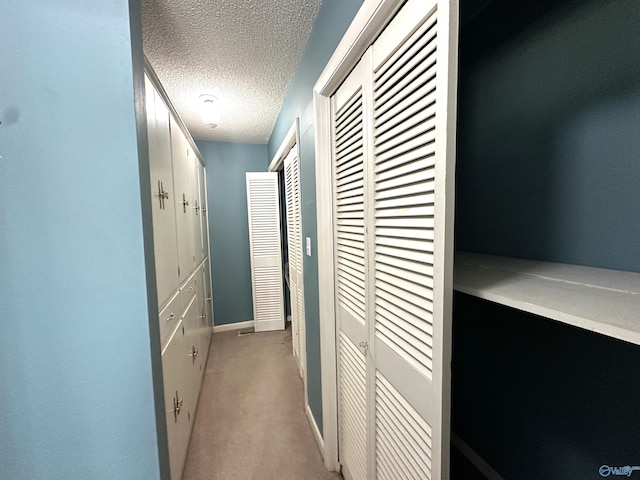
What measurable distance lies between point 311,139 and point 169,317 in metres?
1.23

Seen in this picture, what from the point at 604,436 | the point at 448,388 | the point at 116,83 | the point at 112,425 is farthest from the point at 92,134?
the point at 604,436

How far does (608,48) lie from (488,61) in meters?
0.48

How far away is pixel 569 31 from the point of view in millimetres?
862

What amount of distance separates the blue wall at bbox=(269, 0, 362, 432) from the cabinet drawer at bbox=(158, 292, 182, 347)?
2.62ft

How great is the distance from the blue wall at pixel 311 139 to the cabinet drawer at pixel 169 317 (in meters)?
0.80

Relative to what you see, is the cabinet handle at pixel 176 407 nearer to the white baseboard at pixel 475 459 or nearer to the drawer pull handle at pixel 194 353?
the drawer pull handle at pixel 194 353

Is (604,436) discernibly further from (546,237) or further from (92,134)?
(92,134)

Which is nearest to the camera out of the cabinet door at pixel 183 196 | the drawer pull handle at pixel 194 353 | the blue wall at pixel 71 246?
the blue wall at pixel 71 246

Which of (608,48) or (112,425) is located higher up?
(608,48)

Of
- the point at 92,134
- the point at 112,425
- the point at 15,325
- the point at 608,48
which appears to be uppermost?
the point at 608,48

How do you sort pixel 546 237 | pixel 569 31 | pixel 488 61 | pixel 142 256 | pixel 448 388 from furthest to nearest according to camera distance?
pixel 488 61 → pixel 546 237 → pixel 569 31 → pixel 142 256 → pixel 448 388

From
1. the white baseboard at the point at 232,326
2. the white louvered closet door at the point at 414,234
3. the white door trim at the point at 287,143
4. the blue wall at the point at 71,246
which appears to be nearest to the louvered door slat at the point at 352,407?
the white louvered closet door at the point at 414,234

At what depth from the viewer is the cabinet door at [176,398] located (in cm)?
126

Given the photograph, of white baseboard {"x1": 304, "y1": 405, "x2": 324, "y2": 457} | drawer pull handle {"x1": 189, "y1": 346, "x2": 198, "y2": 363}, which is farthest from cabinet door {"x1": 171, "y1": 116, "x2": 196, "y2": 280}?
Answer: white baseboard {"x1": 304, "y1": 405, "x2": 324, "y2": 457}
